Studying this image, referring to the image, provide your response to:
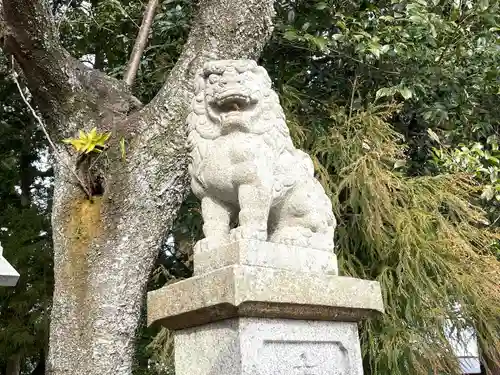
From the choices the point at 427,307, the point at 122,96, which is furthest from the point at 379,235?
the point at 122,96

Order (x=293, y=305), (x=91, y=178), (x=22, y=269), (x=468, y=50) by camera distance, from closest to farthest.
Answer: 1. (x=293, y=305)
2. (x=91, y=178)
3. (x=468, y=50)
4. (x=22, y=269)

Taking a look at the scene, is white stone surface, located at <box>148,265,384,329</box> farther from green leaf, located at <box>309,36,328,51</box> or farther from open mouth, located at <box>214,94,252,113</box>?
green leaf, located at <box>309,36,328,51</box>

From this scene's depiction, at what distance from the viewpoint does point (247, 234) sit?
191cm

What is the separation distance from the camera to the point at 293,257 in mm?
1983

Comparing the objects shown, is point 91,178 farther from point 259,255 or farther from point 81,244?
point 259,255

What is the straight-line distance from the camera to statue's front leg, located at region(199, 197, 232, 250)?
201 cm

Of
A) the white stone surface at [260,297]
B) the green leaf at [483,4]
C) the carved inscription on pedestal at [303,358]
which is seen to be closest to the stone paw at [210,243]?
the white stone surface at [260,297]

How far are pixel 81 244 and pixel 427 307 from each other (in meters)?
1.83

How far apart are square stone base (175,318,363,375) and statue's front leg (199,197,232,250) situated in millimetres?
285

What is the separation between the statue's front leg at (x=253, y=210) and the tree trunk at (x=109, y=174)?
1205mm

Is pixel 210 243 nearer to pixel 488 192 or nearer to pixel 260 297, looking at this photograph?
pixel 260 297

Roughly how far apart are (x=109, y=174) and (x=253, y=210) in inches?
55.6

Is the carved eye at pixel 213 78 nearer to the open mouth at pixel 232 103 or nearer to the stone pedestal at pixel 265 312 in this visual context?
the open mouth at pixel 232 103

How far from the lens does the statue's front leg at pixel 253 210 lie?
194 cm
